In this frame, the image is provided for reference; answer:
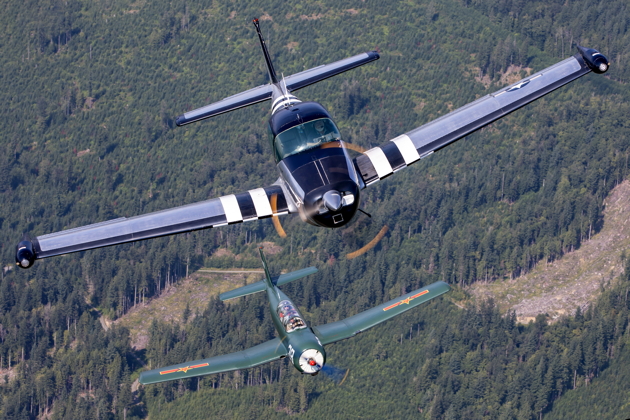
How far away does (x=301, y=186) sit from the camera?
7469 centimetres

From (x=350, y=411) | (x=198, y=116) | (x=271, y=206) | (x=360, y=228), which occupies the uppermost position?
(x=350, y=411)

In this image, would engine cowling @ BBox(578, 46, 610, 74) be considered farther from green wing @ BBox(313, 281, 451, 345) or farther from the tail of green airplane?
the tail of green airplane

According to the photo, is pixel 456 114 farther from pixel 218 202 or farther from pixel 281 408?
pixel 281 408

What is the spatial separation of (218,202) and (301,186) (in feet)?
24.8

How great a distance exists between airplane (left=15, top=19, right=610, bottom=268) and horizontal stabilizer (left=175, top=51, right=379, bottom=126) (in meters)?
8.46

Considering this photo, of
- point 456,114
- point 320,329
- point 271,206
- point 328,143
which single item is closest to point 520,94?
point 456,114

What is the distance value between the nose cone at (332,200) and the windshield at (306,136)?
7.26 meters

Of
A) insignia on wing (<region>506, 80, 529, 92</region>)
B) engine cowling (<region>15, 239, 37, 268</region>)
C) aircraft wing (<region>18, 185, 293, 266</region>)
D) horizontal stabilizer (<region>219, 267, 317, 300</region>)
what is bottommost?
engine cowling (<region>15, 239, 37, 268</region>)

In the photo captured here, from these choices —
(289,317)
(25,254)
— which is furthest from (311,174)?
(289,317)

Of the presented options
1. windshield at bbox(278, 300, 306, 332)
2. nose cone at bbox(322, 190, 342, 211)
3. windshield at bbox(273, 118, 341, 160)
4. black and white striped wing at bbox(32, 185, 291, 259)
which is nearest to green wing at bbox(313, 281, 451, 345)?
windshield at bbox(278, 300, 306, 332)

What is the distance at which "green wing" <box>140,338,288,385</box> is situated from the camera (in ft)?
333

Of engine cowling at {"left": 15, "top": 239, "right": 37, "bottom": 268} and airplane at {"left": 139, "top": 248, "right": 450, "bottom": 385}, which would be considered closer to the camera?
engine cowling at {"left": 15, "top": 239, "right": 37, "bottom": 268}

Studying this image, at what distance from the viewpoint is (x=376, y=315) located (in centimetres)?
10631

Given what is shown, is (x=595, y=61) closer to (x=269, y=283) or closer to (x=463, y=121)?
(x=463, y=121)
